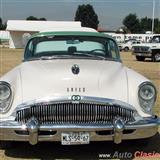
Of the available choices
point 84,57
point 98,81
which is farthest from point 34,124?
point 84,57

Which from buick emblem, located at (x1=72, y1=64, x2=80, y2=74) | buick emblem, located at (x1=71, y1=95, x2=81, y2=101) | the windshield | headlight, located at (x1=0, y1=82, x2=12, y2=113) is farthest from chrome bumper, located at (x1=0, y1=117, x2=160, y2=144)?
the windshield

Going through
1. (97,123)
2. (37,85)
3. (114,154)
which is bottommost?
(114,154)

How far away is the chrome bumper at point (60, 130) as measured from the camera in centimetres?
561

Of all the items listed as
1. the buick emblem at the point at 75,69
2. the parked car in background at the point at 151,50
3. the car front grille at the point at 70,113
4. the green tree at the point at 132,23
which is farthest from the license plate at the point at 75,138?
the green tree at the point at 132,23

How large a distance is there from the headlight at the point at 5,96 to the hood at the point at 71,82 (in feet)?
0.62

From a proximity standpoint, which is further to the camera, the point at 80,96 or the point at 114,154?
the point at 114,154

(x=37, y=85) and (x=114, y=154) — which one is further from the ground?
(x=37, y=85)

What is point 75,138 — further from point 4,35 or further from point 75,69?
point 4,35

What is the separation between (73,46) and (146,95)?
1.98 meters

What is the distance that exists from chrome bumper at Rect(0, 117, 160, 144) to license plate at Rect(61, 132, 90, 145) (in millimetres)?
51

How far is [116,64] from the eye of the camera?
7078 mm

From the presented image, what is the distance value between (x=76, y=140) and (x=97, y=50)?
95.6 inches

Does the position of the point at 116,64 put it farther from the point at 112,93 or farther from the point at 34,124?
the point at 34,124

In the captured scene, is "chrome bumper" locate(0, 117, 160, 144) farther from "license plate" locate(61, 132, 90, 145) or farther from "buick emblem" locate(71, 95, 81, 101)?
"buick emblem" locate(71, 95, 81, 101)
